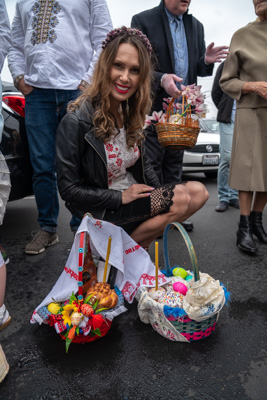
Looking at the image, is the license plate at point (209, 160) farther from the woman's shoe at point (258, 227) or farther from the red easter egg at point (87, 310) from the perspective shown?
the red easter egg at point (87, 310)

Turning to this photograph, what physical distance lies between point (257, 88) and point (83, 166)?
57.9 inches

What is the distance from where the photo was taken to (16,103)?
271cm

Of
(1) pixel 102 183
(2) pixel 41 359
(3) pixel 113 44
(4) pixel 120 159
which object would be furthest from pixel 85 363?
(3) pixel 113 44

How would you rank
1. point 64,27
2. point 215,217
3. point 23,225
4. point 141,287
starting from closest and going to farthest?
point 141,287 → point 64,27 → point 23,225 → point 215,217

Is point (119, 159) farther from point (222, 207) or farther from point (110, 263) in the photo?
point (222, 207)

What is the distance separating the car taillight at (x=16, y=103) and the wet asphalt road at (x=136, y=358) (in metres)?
1.42

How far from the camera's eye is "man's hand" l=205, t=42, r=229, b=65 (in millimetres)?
2653

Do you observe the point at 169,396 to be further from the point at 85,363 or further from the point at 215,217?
the point at 215,217

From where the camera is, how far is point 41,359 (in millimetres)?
1415

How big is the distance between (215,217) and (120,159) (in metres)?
2.01

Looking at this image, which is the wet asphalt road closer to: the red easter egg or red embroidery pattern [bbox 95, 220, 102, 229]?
the red easter egg

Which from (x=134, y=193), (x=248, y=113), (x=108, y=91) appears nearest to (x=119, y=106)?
(x=108, y=91)

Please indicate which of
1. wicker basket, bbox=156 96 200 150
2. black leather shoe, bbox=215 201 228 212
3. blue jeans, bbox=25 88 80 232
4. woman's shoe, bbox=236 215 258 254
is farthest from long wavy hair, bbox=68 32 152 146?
black leather shoe, bbox=215 201 228 212

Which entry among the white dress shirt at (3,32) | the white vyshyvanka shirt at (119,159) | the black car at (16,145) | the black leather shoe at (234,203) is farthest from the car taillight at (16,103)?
the black leather shoe at (234,203)
